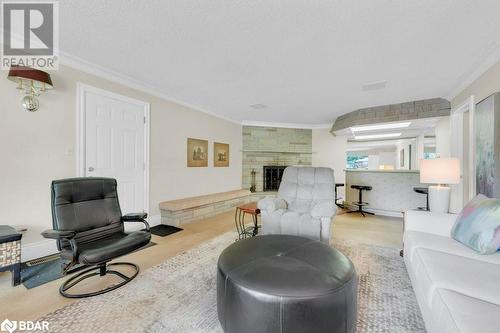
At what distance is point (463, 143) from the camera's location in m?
3.35

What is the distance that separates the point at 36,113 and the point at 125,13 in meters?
1.62

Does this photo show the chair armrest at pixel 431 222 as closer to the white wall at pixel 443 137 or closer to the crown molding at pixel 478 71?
the crown molding at pixel 478 71

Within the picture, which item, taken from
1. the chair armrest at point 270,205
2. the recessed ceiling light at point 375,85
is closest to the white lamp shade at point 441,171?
the recessed ceiling light at point 375,85

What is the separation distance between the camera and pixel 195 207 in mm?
4102

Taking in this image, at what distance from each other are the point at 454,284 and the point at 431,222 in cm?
108

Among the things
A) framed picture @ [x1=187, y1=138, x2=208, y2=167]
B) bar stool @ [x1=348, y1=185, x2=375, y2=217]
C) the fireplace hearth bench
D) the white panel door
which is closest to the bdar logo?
the white panel door

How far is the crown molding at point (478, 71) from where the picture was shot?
229 centimetres

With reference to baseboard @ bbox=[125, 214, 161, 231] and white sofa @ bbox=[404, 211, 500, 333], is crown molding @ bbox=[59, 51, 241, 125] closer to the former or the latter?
baseboard @ bbox=[125, 214, 161, 231]

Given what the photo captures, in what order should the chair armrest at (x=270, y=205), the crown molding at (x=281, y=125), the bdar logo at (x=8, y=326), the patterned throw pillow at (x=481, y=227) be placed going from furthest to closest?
the crown molding at (x=281, y=125), the chair armrest at (x=270, y=205), the patterned throw pillow at (x=481, y=227), the bdar logo at (x=8, y=326)

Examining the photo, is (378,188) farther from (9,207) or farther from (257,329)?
(9,207)

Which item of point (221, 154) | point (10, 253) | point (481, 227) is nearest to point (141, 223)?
point (10, 253)

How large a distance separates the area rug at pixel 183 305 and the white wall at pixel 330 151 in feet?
13.1

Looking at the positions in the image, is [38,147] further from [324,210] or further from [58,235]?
[324,210]

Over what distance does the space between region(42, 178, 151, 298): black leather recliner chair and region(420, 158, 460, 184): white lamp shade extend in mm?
3147
